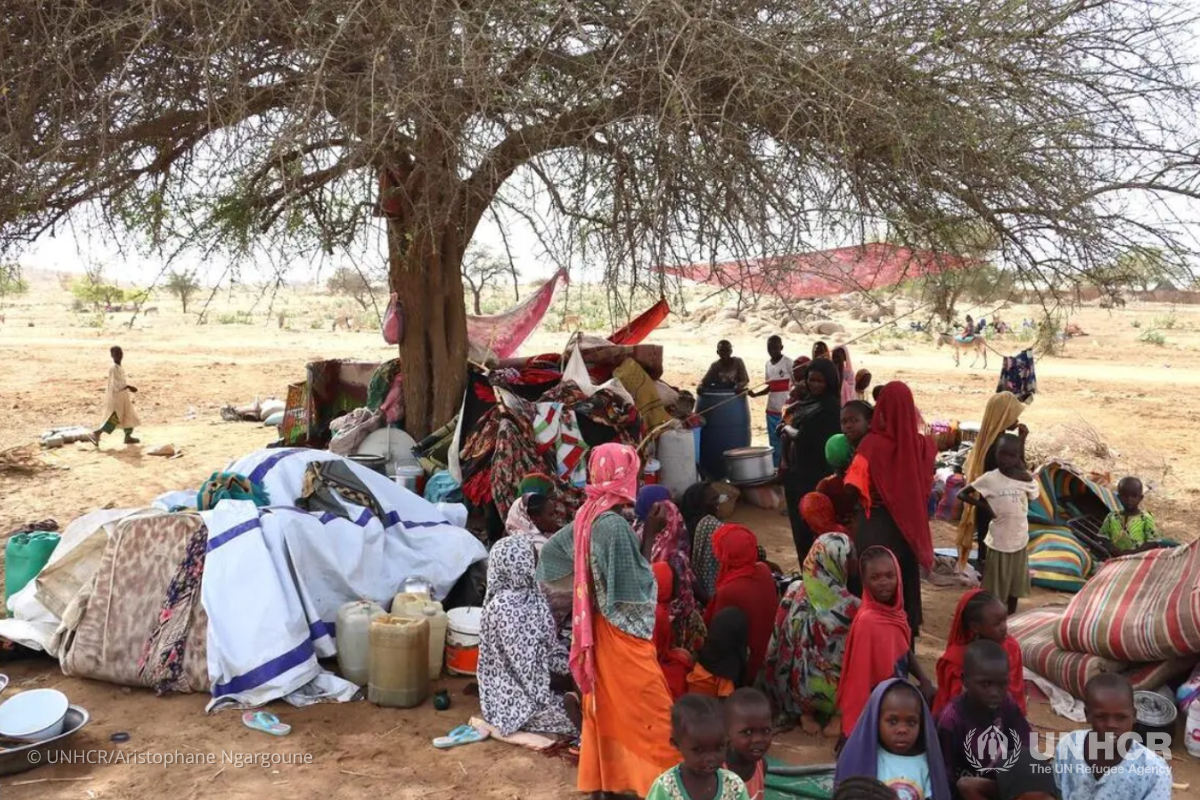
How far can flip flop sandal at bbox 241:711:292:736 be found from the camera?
16.3 ft

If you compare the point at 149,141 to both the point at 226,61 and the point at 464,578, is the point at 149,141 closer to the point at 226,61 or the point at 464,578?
the point at 226,61

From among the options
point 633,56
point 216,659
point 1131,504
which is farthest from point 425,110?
point 1131,504

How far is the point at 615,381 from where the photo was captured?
8438 mm

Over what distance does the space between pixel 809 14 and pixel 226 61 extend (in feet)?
10.4

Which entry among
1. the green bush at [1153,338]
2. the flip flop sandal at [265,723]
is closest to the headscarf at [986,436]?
the flip flop sandal at [265,723]

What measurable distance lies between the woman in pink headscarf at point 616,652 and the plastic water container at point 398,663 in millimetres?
1318

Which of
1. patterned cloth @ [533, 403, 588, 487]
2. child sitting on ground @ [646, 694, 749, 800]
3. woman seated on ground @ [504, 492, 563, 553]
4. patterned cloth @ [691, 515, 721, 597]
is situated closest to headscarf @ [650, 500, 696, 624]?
patterned cloth @ [691, 515, 721, 597]

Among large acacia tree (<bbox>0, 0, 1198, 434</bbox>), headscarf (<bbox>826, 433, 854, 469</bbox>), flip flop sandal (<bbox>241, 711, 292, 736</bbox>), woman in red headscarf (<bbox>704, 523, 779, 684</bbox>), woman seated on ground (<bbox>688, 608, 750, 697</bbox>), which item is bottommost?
flip flop sandal (<bbox>241, 711, 292, 736</bbox>)

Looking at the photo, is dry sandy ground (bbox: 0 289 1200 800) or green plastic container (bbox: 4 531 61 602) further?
green plastic container (bbox: 4 531 61 602)

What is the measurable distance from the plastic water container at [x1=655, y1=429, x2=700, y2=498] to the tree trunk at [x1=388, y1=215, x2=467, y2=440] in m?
1.70

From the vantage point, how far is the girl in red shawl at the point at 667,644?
4.89 meters

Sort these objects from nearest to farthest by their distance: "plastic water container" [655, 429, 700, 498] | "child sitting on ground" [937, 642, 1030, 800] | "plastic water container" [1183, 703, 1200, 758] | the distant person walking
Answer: "child sitting on ground" [937, 642, 1030, 800], "plastic water container" [1183, 703, 1200, 758], "plastic water container" [655, 429, 700, 498], the distant person walking

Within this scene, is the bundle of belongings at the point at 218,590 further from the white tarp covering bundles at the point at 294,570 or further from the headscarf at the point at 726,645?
the headscarf at the point at 726,645

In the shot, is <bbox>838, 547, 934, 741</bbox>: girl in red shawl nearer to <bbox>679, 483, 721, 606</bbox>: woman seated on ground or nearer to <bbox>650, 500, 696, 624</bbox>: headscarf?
<bbox>650, 500, 696, 624</bbox>: headscarf
